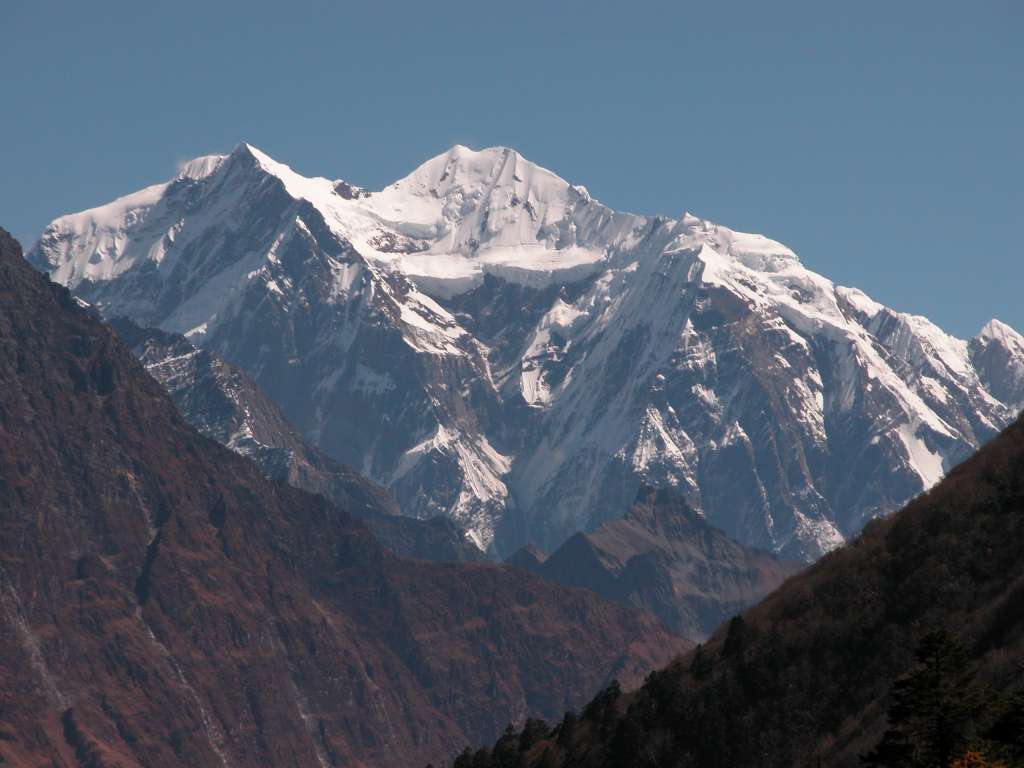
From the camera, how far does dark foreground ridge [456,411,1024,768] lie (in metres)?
148

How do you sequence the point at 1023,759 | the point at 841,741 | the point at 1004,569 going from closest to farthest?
1. the point at 1023,759
2. the point at 841,741
3. the point at 1004,569

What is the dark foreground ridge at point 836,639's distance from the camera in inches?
5846

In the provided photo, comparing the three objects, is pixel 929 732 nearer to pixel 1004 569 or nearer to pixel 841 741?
pixel 841 741

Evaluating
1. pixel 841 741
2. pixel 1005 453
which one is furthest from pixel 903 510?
pixel 841 741

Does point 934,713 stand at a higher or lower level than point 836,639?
lower

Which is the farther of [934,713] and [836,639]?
[836,639]

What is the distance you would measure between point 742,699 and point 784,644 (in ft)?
16.1

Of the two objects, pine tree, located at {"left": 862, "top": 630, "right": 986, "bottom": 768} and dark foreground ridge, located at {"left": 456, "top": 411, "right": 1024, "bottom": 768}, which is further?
dark foreground ridge, located at {"left": 456, "top": 411, "right": 1024, "bottom": 768}

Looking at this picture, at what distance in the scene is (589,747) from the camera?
169 metres

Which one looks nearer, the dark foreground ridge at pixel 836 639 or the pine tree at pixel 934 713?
the pine tree at pixel 934 713

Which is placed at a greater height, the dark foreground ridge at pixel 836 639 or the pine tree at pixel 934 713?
the dark foreground ridge at pixel 836 639

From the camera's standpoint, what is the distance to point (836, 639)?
508ft

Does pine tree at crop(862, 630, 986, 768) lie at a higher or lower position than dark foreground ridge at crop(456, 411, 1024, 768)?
lower

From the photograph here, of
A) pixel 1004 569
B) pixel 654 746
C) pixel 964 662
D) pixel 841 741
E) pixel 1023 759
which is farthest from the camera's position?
pixel 654 746
